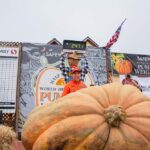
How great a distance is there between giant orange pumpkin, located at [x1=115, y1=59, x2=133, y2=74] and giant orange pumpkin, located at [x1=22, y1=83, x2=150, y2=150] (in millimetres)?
8645

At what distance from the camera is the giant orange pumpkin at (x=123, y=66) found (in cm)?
1065

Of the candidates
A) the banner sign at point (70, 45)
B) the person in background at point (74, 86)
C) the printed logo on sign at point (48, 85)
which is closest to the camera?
the person in background at point (74, 86)

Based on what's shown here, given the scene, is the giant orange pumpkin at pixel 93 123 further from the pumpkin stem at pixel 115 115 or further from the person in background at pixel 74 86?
the person in background at pixel 74 86

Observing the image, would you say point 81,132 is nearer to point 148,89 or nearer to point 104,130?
point 104,130

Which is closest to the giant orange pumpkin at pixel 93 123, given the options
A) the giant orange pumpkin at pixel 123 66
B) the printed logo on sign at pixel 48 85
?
the printed logo on sign at pixel 48 85

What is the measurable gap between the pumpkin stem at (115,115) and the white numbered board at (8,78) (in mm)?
6859

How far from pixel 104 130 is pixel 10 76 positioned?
7272 mm

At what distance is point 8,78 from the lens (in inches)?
349

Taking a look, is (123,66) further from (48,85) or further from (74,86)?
(74,86)

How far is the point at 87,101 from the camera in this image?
1.93 meters

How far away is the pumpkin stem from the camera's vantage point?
1791 millimetres

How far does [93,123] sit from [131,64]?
9359 millimetres

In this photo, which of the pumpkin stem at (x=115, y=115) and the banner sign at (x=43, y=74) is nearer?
the pumpkin stem at (x=115, y=115)

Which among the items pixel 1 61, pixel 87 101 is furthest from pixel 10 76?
pixel 87 101
